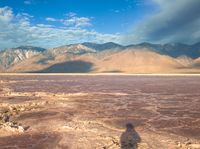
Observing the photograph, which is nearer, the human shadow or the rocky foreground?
the human shadow

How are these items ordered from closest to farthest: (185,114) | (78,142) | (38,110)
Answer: (78,142) < (185,114) < (38,110)

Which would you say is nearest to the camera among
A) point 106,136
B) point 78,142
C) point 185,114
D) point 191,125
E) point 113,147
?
point 113,147

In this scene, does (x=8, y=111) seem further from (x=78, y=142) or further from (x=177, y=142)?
(x=177, y=142)

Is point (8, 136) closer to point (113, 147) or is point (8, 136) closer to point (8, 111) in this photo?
point (113, 147)

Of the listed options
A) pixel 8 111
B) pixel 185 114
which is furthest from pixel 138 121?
pixel 8 111

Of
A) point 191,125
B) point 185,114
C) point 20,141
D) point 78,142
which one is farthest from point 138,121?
point 20,141

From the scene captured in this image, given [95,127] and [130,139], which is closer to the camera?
[130,139]

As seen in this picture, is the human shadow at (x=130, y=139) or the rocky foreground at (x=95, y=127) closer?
the human shadow at (x=130, y=139)

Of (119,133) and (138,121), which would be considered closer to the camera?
(119,133)
